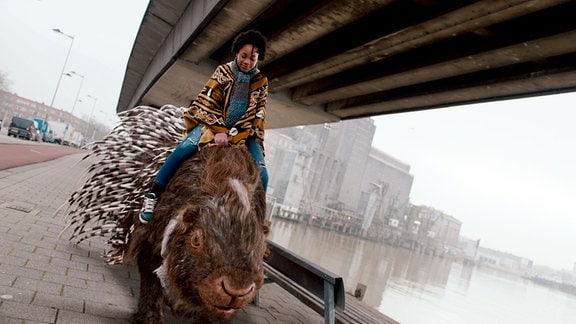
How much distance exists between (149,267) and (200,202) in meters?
0.95

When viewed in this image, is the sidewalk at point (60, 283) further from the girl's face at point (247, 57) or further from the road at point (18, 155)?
the road at point (18, 155)

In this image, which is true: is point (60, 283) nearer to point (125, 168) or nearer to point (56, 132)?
point (125, 168)

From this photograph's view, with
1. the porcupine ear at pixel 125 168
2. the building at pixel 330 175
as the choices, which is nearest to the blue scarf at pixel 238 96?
the porcupine ear at pixel 125 168

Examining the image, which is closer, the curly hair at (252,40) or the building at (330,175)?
the curly hair at (252,40)

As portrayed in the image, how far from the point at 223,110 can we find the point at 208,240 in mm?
1480

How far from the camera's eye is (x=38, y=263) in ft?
14.9

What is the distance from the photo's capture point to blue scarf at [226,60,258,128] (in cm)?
355

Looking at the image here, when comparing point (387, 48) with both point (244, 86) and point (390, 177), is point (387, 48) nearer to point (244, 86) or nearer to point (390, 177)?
point (244, 86)

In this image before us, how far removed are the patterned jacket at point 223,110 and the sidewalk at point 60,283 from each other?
1.90m

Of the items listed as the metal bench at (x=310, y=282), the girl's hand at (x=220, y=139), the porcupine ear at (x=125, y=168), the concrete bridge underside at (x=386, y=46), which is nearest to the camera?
the girl's hand at (x=220, y=139)

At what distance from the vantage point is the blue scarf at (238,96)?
355 centimetres

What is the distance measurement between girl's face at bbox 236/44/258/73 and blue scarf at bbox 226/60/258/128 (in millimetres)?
44

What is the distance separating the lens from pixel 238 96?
3.58 metres

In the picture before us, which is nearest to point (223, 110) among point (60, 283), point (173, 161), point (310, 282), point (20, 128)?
point (173, 161)
